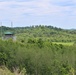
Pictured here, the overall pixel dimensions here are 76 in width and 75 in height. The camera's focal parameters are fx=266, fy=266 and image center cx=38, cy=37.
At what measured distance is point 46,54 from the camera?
28.4 meters

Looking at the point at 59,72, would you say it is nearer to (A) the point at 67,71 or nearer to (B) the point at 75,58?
(A) the point at 67,71

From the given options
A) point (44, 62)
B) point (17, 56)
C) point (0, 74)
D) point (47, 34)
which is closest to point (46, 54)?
point (44, 62)

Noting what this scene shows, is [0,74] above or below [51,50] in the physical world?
above

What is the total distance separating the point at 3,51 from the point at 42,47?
5.14m

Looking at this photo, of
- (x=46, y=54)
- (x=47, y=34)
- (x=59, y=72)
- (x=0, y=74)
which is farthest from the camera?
(x=47, y=34)

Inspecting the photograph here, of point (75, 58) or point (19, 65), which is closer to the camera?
point (19, 65)

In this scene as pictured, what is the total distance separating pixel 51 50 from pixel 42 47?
2.16 m

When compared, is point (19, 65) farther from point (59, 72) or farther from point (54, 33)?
point (54, 33)

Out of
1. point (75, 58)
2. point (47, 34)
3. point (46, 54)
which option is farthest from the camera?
point (47, 34)

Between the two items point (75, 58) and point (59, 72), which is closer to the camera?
point (59, 72)

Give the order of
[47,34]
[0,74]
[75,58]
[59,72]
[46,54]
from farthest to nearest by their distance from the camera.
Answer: [47,34] < [75,58] < [46,54] < [59,72] < [0,74]

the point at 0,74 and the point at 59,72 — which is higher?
the point at 0,74

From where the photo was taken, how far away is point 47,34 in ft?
234

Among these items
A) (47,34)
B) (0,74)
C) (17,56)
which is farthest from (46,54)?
(47,34)
